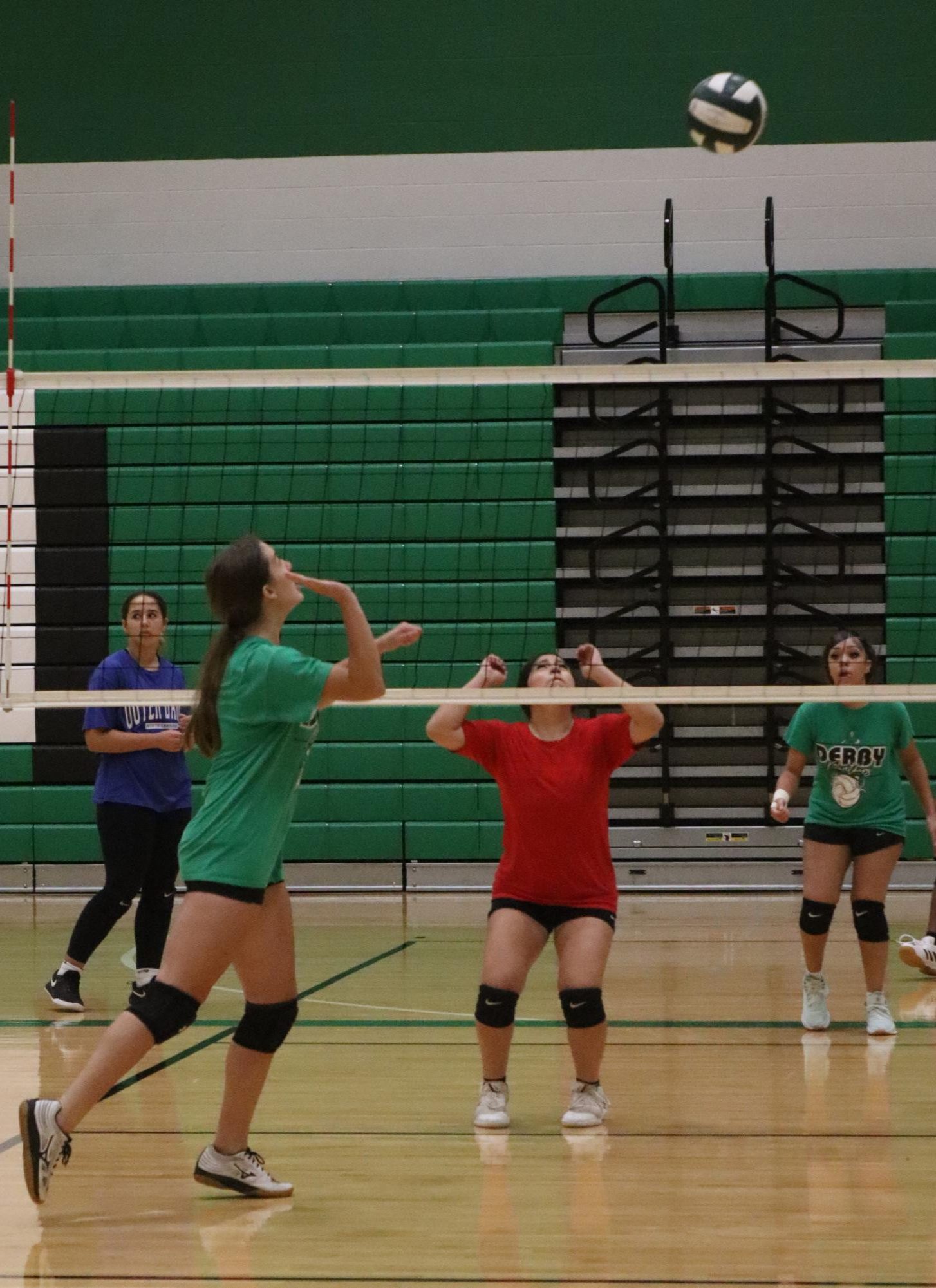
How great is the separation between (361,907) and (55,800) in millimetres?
2430

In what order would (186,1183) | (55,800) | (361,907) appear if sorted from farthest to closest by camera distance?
(55,800) < (361,907) < (186,1183)

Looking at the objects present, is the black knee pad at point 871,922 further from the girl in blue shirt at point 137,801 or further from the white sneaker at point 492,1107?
the girl in blue shirt at point 137,801

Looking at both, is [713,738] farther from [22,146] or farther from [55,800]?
[22,146]

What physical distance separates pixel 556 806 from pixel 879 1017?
2017 millimetres

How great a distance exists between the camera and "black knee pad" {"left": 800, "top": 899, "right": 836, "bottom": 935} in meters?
5.97

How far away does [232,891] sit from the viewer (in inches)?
138

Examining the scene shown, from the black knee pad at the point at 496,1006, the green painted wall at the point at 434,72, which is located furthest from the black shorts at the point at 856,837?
the green painted wall at the point at 434,72

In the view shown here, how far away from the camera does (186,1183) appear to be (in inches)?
155

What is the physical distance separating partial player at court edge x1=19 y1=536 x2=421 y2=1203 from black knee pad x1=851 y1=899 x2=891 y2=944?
2.88 metres

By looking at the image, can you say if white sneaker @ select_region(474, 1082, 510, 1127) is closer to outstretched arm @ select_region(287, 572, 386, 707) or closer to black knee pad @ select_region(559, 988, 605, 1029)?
black knee pad @ select_region(559, 988, 605, 1029)

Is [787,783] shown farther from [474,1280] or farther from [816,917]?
[474,1280]

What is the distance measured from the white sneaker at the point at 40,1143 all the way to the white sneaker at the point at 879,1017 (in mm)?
3332

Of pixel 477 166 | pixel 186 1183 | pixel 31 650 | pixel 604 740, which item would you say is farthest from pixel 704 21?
pixel 186 1183

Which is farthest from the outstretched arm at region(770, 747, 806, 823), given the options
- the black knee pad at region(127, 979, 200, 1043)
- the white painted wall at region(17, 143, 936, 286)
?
the white painted wall at region(17, 143, 936, 286)
